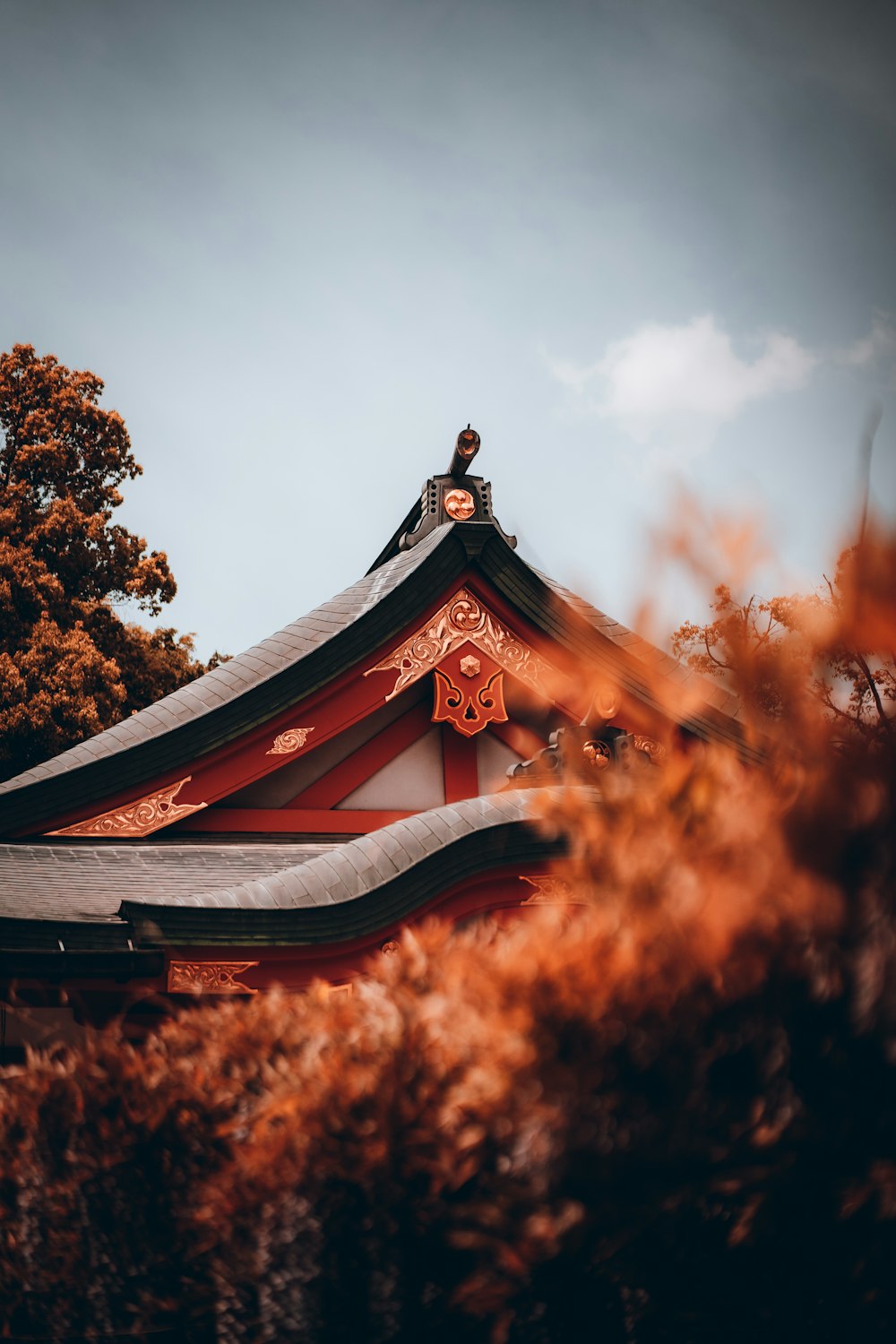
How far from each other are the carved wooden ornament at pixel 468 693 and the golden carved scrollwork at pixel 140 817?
1877 millimetres

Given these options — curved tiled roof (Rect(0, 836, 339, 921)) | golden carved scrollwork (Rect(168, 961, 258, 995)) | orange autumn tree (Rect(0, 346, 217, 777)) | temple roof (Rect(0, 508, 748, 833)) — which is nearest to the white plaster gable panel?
curved tiled roof (Rect(0, 836, 339, 921))

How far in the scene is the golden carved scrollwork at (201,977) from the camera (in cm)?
524

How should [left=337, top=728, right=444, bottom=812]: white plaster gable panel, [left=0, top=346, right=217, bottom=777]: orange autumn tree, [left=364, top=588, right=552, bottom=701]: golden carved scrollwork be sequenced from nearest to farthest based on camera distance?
1. [left=364, top=588, right=552, bottom=701]: golden carved scrollwork
2. [left=337, top=728, right=444, bottom=812]: white plaster gable panel
3. [left=0, top=346, right=217, bottom=777]: orange autumn tree

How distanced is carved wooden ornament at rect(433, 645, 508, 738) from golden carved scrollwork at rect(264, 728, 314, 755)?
100 centimetres

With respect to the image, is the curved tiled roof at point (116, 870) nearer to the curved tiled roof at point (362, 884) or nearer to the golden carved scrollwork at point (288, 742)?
the curved tiled roof at point (362, 884)

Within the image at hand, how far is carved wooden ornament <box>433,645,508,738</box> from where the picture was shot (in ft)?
24.4

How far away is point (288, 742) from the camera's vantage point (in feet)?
23.4

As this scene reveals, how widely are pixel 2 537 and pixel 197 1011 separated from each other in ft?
49.0

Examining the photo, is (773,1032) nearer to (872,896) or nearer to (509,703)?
(872,896)

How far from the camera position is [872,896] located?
1.88 m

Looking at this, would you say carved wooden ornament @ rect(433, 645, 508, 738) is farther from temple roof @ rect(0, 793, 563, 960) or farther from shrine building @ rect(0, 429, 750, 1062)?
temple roof @ rect(0, 793, 563, 960)

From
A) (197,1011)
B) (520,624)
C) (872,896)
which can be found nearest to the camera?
(872,896)

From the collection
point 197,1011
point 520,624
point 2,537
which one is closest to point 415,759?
point 520,624

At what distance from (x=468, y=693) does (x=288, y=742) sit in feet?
4.51
